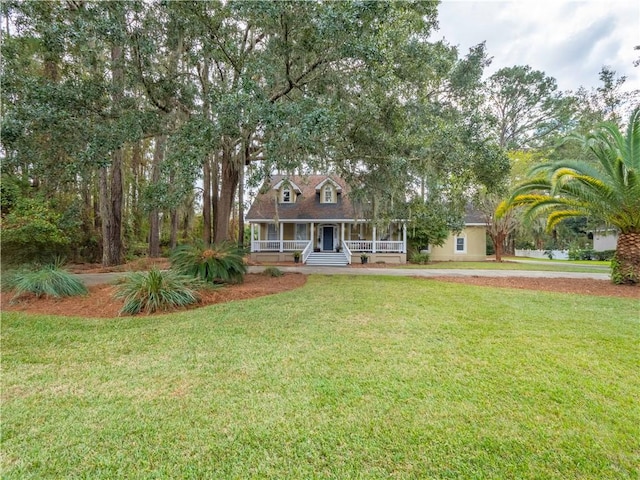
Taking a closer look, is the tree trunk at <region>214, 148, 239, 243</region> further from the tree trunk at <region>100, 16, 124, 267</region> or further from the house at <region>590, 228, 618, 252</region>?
the house at <region>590, 228, 618, 252</region>

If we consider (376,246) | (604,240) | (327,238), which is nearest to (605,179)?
(376,246)

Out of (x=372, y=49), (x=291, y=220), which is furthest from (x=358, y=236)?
(x=372, y=49)

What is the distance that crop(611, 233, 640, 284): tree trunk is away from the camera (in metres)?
8.46

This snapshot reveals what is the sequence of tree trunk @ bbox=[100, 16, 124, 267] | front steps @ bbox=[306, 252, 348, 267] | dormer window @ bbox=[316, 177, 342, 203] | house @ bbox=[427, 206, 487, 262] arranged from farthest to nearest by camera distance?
house @ bbox=[427, 206, 487, 262] → dormer window @ bbox=[316, 177, 342, 203] → front steps @ bbox=[306, 252, 348, 267] → tree trunk @ bbox=[100, 16, 124, 267]

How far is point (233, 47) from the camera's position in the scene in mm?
7152

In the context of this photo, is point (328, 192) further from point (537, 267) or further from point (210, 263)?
point (210, 263)

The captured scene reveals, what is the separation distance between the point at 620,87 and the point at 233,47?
114 feet

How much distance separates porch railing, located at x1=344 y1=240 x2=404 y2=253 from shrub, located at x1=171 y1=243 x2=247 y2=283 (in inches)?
405

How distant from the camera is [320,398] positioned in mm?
2680

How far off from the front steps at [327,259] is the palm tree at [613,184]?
975 cm

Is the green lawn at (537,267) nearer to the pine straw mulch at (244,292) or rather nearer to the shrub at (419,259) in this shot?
the shrub at (419,259)

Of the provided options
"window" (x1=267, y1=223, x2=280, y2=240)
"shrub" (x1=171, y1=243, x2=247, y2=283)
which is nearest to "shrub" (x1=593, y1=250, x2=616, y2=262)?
"window" (x1=267, y1=223, x2=280, y2=240)

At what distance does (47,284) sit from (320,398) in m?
7.14

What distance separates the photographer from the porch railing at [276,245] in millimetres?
18359
